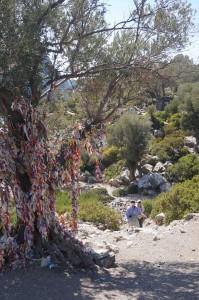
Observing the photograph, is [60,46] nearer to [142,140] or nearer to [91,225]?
[91,225]

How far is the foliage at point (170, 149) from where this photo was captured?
107ft

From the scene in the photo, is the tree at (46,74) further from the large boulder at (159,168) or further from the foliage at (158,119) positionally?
the foliage at (158,119)

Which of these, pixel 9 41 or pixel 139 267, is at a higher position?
pixel 9 41

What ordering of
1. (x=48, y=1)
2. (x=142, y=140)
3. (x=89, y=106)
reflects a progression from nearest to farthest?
(x=48, y=1)
(x=89, y=106)
(x=142, y=140)

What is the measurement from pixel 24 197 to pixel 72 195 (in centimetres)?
123

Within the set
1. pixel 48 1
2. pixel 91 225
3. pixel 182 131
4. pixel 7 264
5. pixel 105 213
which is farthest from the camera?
pixel 182 131

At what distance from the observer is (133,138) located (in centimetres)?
3094

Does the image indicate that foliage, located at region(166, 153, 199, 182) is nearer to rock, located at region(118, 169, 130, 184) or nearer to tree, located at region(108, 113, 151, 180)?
tree, located at region(108, 113, 151, 180)

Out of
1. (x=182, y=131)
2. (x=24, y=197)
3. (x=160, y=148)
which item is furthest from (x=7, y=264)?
(x=182, y=131)

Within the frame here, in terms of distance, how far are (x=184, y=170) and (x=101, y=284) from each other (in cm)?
2046

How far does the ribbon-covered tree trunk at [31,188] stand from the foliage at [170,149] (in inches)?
960

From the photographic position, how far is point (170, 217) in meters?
16.1

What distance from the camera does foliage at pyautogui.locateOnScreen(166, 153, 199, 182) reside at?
26859 millimetres

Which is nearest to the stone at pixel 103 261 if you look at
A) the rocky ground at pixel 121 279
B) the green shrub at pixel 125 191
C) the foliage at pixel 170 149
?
the rocky ground at pixel 121 279
